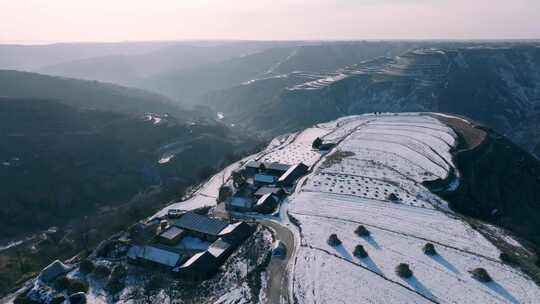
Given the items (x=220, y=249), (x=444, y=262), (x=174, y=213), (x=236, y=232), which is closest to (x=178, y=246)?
(x=220, y=249)

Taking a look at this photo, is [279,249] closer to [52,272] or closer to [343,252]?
[343,252]

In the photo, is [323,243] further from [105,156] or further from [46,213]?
[105,156]

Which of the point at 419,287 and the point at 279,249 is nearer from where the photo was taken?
the point at 419,287

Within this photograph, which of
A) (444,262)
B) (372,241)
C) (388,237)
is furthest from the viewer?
(388,237)

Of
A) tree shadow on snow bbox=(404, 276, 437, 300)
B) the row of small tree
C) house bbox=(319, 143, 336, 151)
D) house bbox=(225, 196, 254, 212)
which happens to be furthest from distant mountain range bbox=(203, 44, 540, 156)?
tree shadow on snow bbox=(404, 276, 437, 300)

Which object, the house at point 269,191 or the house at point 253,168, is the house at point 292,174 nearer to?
the house at point 269,191

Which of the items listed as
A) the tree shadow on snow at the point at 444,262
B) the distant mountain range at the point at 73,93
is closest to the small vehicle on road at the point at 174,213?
the tree shadow on snow at the point at 444,262

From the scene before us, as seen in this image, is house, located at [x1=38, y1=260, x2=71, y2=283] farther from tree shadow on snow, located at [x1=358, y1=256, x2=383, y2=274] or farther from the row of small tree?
tree shadow on snow, located at [x1=358, y1=256, x2=383, y2=274]

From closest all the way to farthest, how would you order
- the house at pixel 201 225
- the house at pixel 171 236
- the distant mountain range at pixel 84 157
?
the house at pixel 171 236
the house at pixel 201 225
the distant mountain range at pixel 84 157
